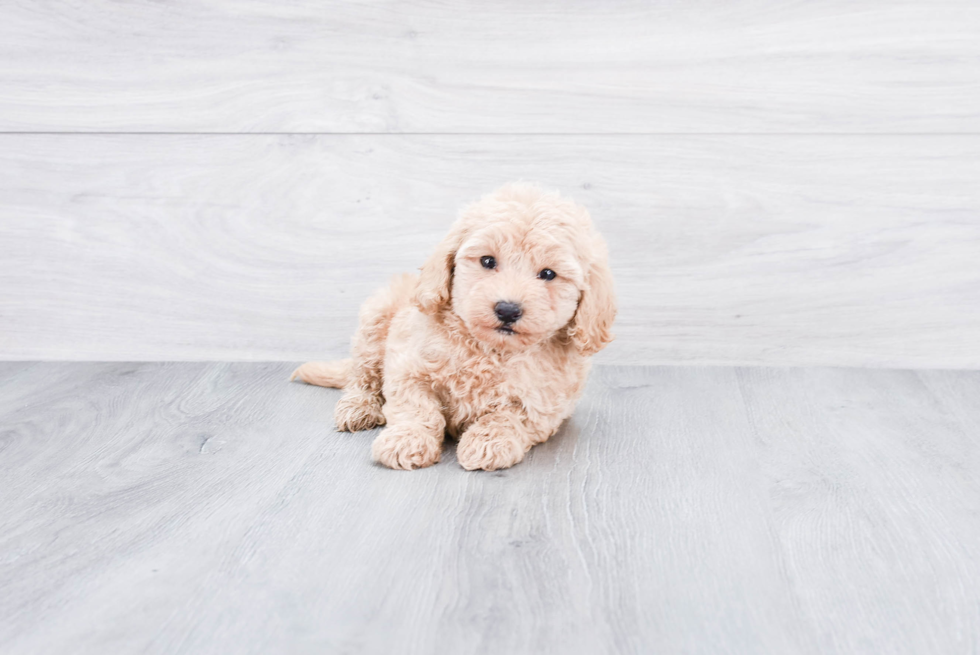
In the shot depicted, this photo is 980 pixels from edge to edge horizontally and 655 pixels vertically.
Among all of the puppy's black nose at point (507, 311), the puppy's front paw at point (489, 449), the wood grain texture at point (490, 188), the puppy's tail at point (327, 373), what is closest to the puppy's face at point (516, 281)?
the puppy's black nose at point (507, 311)

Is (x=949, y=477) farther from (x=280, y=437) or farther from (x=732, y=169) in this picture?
(x=280, y=437)

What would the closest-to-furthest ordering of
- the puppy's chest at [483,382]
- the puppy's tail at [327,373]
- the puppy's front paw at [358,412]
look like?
the puppy's chest at [483,382]
the puppy's front paw at [358,412]
the puppy's tail at [327,373]

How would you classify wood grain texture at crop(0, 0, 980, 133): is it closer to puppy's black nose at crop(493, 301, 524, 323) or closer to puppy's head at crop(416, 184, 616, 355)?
puppy's head at crop(416, 184, 616, 355)

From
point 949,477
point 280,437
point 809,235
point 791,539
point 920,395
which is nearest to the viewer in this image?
point 791,539

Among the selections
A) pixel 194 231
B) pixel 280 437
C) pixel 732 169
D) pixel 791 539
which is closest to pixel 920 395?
pixel 732 169

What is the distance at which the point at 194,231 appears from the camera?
2.14 m

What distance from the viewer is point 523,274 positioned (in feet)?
4.70

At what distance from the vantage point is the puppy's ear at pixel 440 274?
4.87 feet

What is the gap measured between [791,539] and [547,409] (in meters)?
0.51

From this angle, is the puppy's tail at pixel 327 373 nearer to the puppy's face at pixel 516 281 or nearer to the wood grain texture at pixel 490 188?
the wood grain texture at pixel 490 188

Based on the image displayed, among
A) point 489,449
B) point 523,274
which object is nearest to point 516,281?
point 523,274

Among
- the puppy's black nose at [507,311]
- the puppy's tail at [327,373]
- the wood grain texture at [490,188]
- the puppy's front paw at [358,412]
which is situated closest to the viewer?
the puppy's black nose at [507,311]

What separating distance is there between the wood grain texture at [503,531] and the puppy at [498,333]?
2.8 inches

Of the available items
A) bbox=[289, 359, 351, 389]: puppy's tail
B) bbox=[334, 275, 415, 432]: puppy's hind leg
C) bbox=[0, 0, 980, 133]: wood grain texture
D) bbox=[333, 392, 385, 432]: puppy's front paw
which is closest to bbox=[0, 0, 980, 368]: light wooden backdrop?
bbox=[0, 0, 980, 133]: wood grain texture
